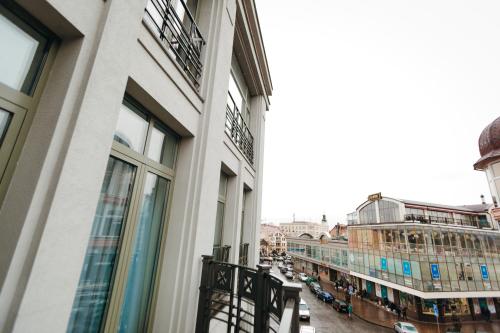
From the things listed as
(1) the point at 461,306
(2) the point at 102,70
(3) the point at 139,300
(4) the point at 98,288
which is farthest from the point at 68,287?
(1) the point at 461,306

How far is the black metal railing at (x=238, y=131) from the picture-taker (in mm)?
6500

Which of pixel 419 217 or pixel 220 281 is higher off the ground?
pixel 419 217

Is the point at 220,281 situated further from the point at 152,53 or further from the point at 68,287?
the point at 152,53

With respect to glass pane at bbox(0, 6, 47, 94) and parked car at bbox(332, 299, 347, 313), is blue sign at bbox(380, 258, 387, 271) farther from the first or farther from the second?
glass pane at bbox(0, 6, 47, 94)

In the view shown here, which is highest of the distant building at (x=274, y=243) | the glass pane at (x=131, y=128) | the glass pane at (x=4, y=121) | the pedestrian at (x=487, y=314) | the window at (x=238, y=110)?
the window at (x=238, y=110)

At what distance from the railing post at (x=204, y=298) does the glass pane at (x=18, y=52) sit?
3148mm

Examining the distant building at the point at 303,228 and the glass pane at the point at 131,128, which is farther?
the distant building at the point at 303,228

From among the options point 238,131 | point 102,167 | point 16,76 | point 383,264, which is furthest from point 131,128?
point 383,264

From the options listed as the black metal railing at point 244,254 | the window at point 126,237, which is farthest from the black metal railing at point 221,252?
the window at point 126,237

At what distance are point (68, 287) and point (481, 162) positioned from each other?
33854 mm

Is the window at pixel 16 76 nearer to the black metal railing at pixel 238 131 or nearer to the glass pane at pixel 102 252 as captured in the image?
the glass pane at pixel 102 252

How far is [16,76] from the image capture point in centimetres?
173

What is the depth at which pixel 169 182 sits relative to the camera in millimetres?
3639

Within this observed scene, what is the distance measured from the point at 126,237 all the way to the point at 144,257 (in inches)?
21.0
